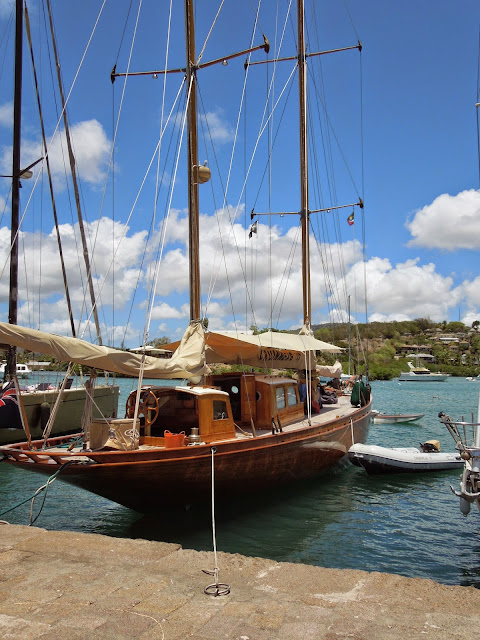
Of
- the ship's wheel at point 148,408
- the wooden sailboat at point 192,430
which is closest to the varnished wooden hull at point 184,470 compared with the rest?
the wooden sailboat at point 192,430

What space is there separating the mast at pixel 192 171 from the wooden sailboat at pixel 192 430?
2cm

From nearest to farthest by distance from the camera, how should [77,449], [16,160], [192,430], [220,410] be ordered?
[192,430]
[77,449]
[220,410]
[16,160]

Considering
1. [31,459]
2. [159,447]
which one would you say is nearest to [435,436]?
[159,447]

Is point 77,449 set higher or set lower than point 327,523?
higher

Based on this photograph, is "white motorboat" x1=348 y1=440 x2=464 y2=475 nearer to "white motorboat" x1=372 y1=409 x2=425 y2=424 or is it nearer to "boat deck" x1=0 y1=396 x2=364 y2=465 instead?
"boat deck" x1=0 y1=396 x2=364 y2=465

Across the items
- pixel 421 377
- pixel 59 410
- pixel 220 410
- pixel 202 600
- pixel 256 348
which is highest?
pixel 256 348

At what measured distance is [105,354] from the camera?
9.46 meters

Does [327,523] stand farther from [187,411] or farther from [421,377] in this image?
[421,377]

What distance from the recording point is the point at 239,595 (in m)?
5.56

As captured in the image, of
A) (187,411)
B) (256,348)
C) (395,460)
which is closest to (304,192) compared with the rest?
(256,348)

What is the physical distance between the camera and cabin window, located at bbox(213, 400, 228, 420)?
11.7m

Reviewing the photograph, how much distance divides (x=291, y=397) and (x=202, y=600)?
10.4 meters

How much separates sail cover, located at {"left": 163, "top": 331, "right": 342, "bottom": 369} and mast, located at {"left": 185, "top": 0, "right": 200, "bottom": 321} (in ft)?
4.68

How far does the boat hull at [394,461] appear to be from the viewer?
55.1 ft
